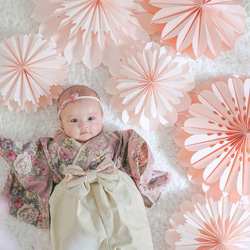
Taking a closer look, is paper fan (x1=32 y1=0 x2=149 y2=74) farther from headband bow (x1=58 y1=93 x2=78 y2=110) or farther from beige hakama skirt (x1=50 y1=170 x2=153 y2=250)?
beige hakama skirt (x1=50 y1=170 x2=153 y2=250)

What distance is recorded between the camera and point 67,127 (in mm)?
1412

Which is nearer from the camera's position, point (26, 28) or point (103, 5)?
point (103, 5)

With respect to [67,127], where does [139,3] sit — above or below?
above

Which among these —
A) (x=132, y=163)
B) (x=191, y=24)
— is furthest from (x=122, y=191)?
(x=191, y=24)

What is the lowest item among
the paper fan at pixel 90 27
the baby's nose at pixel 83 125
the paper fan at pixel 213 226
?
the paper fan at pixel 213 226

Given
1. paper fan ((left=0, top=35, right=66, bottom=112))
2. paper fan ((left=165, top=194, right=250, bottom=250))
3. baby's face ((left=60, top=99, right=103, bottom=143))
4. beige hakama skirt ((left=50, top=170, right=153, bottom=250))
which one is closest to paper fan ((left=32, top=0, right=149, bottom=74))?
paper fan ((left=0, top=35, right=66, bottom=112))

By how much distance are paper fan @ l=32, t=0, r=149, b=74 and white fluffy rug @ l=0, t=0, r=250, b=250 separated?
6cm

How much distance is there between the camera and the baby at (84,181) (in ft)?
4.27

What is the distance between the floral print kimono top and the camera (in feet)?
4.66

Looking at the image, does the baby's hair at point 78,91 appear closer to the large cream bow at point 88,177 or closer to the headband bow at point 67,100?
the headband bow at point 67,100

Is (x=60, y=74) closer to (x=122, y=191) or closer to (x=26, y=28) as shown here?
(x=26, y=28)

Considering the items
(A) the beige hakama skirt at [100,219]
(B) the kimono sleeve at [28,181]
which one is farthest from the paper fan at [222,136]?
(B) the kimono sleeve at [28,181]

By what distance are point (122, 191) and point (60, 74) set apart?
1.55ft

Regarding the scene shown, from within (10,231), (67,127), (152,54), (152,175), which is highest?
(152,54)
